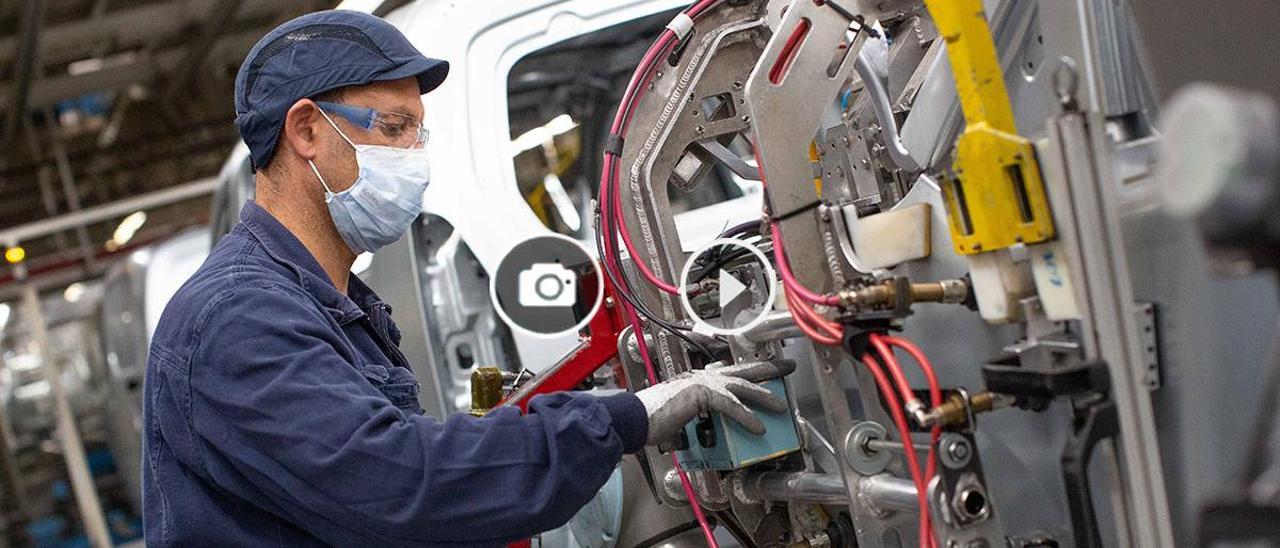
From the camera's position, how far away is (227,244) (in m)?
2.49

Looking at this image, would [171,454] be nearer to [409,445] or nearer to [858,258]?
[409,445]

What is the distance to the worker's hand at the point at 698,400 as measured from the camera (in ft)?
7.67

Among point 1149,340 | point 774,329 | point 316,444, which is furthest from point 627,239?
point 1149,340

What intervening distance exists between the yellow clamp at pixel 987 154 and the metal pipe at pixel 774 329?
18.5 inches

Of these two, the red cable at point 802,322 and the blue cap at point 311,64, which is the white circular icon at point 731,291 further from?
the blue cap at point 311,64

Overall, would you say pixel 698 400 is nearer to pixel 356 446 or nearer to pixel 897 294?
pixel 897 294

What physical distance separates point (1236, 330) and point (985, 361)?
1.70 feet

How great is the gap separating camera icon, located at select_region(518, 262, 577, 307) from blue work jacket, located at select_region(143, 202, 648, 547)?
3.71 feet

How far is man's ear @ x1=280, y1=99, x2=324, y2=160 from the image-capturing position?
2473mm

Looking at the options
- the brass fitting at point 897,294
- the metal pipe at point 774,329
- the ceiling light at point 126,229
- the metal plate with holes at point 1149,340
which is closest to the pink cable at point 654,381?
the metal pipe at point 774,329

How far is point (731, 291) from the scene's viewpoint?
2.62m

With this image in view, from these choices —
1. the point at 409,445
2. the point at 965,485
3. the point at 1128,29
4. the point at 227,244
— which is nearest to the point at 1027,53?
the point at 1128,29

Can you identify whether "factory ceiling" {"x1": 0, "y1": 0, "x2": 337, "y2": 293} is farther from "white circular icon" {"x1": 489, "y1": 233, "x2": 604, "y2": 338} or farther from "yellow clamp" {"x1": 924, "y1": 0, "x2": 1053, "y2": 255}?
"yellow clamp" {"x1": 924, "y1": 0, "x2": 1053, "y2": 255}

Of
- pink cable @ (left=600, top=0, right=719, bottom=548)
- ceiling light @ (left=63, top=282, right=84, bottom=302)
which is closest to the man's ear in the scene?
pink cable @ (left=600, top=0, right=719, bottom=548)
